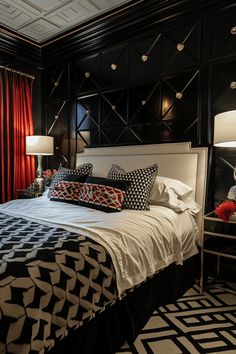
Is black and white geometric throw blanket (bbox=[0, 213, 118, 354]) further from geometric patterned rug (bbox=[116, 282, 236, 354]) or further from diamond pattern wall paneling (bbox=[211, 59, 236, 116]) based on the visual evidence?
diamond pattern wall paneling (bbox=[211, 59, 236, 116])

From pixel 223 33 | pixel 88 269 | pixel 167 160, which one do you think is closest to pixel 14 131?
pixel 167 160

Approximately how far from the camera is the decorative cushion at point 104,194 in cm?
223

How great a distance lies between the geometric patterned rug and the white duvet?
379 mm

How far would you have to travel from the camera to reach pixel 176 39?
2773 mm

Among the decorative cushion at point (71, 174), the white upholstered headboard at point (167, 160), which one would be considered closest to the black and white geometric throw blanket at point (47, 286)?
the decorative cushion at point (71, 174)

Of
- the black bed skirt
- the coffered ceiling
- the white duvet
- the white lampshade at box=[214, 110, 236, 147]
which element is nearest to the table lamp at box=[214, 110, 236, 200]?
the white lampshade at box=[214, 110, 236, 147]

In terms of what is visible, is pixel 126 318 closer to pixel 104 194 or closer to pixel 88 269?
pixel 88 269

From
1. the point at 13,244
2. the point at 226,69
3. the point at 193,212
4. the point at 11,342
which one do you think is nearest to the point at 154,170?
the point at 193,212

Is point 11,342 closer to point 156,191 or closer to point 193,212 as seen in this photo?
point 156,191

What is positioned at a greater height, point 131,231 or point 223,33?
point 223,33

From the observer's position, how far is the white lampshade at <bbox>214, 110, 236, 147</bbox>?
200 centimetres

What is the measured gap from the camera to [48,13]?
10.2ft

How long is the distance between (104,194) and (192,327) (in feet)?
3.94

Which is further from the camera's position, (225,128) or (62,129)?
(62,129)
